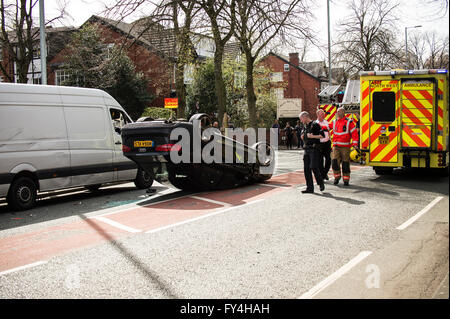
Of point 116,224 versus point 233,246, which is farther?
point 116,224

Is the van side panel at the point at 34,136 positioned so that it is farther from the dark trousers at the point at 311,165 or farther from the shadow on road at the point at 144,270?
the dark trousers at the point at 311,165

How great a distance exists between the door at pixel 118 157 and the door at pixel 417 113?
22.7 ft

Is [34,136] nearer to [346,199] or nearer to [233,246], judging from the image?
[233,246]

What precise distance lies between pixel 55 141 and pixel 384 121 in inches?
318

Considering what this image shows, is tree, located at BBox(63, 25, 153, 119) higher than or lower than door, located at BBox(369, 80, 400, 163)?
higher

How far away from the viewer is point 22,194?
9656mm

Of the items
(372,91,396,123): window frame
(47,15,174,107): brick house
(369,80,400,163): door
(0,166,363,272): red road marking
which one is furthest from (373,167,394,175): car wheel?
(47,15,174,107): brick house

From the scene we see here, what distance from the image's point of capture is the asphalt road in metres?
4.55

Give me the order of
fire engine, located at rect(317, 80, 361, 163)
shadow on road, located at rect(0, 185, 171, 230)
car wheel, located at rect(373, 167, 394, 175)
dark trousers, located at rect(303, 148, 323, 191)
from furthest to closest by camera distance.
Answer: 1. fire engine, located at rect(317, 80, 361, 163)
2. car wheel, located at rect(373, 167, 394, 175)
3. dark trousers, located at rect(303, 148, 323, 191)
4. shadow on road, located at rect(0, 185, 171, 230)

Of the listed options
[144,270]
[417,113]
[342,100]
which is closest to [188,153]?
[144,270]

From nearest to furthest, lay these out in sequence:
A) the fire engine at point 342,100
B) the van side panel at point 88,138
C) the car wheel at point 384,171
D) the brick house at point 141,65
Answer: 1. the van side panel at point 88,138
2. the car wheel at point 384,171
3. the fire engine at point 342,100
4. the brick house at point 141,65

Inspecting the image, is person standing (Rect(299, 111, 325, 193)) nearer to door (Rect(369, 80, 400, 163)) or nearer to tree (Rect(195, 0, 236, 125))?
door (Rect(369, 80, 400, 163))

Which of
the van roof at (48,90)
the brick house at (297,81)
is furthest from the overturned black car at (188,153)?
the brick house at (297,81)

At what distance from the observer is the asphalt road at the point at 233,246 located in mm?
4555
